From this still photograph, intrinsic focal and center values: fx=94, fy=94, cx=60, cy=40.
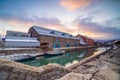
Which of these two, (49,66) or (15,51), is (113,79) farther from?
(15,51)

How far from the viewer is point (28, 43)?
2511 centimetres

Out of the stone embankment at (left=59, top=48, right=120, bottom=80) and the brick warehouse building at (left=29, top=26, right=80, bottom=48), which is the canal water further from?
the stone embankment at (left=59, top=48, right=120, bottom=80)

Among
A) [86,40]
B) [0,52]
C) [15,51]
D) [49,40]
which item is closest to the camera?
[0,52]

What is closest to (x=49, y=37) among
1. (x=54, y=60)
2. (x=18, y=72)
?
(x=54, y=60)

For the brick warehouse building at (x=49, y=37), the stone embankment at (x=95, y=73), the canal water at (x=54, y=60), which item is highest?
the brick warehouse building at (x=49, y=37)

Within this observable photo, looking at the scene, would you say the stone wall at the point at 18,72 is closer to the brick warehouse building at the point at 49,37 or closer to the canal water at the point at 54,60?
the canal water at the point at 54,60

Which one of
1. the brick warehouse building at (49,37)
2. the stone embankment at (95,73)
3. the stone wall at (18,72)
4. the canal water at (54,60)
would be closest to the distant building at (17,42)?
the brick warehouse building at (49,37)

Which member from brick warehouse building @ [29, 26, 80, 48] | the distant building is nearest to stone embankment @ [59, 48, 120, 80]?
the distant building

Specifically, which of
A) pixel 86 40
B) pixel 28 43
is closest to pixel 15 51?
pixel 28 43

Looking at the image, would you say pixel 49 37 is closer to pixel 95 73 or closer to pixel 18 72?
pixel 18 72

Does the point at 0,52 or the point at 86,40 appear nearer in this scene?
the point at 0,52

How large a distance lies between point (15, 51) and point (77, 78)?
728 inches

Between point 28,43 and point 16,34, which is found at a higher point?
point 16,34

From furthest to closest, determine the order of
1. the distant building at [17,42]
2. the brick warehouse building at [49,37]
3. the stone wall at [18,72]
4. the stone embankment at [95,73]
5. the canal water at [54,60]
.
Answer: the brick warehouse building at [49,37] → the distant building at [17,42] → the canal water at [54,60] → the stone wall at [18,72] → the stone embankment at [95,73]
